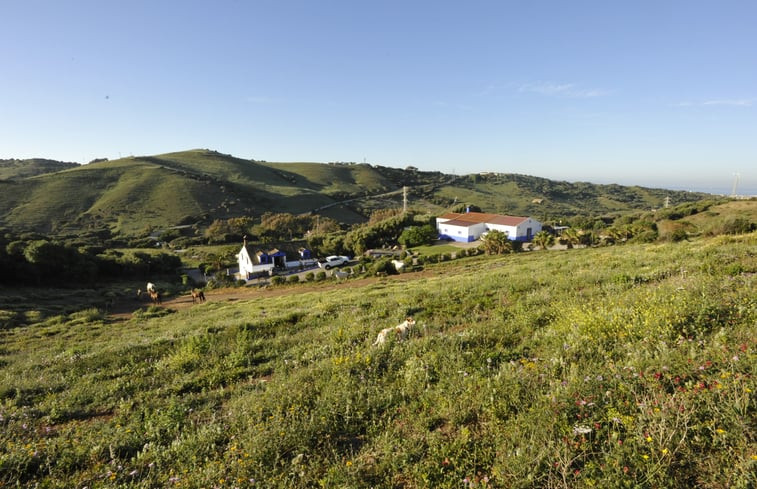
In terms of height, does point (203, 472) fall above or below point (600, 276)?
below

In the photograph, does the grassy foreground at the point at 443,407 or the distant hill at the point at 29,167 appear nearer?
the grassy foreground at the point at 443,407

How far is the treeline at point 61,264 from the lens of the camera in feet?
115

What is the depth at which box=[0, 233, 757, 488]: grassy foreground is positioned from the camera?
3127mm

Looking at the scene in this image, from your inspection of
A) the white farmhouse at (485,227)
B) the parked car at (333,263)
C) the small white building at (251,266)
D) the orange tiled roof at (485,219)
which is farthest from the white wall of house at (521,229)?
the small white building at (251,266)

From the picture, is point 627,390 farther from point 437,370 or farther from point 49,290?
point 49,290

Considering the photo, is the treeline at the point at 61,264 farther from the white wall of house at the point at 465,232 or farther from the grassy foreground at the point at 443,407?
the white wall of house at the point at 465,232

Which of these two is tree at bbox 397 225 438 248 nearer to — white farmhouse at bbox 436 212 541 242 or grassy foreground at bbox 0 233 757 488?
white farmhouse at bbox 436 212 541 242

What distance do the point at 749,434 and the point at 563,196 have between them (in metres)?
208

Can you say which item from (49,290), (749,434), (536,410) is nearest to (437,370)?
(536,410)

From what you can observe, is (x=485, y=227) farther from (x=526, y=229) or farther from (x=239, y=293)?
(x=239, y=293)

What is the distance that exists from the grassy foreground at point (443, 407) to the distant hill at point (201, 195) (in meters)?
80.4

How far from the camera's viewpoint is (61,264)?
125 feet

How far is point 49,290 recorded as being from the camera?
3366cm

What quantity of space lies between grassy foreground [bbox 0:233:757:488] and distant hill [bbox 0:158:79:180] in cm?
17974
